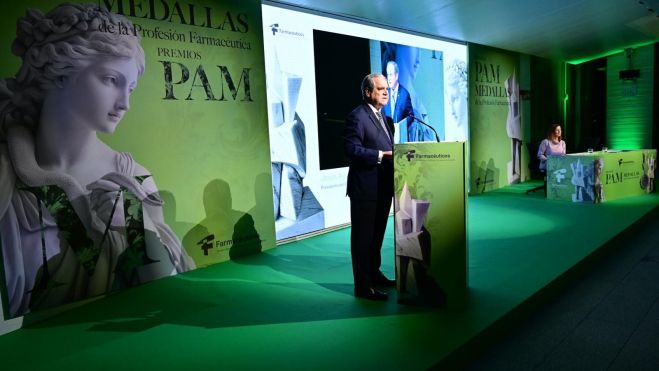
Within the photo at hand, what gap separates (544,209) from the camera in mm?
6422

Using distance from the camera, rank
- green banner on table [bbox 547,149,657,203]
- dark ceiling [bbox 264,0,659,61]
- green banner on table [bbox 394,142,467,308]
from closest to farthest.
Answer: green banner on table [bbox 394,142,467,308] → dark ceiling [bbox 264,0,659,61] → green banner on table [bbox 547,149,657,203]

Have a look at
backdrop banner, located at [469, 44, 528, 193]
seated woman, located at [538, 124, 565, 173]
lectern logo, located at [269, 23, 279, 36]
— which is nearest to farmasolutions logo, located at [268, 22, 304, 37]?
lectern logo, located at [269, 23, 279, 36]

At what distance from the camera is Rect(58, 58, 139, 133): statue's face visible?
3.31 meters

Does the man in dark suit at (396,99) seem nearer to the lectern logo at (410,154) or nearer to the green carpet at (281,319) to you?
the green carpet at (281,319)

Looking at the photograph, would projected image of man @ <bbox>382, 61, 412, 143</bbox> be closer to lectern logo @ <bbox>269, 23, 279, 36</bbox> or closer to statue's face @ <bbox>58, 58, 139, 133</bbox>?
lectern logo @ <bbox>269, 23, 279, 36</bbox>

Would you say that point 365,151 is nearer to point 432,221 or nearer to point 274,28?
point 432,221

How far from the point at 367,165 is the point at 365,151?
116 millimetres

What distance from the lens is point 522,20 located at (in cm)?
710

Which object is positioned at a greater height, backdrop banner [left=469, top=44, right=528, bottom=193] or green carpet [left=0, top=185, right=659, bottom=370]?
backdrop banner [left=469, top=44, right=528, bottom=193]

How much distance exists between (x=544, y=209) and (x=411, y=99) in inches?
94.3

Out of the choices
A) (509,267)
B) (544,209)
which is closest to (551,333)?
(509,267)

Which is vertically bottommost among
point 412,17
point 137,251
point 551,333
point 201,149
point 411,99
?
point 551,333

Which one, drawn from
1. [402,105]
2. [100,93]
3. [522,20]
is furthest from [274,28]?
[522,20]

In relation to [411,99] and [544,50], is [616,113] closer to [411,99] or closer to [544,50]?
[544,50]
